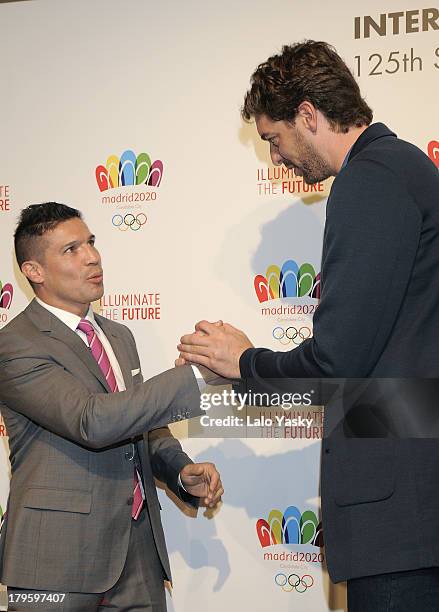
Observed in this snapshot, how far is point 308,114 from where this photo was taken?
1781 mm

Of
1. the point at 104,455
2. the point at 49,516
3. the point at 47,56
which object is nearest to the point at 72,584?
the point at 49,516

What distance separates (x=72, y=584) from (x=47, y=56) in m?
2.20

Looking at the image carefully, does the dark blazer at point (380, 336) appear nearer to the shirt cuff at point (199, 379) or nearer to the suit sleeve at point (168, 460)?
the shirt cuff at point (199, 379)

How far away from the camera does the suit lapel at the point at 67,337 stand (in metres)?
2.28

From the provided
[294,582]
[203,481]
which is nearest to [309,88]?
[203,481]

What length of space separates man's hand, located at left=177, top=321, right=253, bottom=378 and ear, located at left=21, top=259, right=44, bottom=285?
0.66 meters

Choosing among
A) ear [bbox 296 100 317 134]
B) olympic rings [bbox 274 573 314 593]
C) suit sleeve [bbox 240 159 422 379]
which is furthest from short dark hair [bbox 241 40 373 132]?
olympic rings [bbox 274 573 314 593]

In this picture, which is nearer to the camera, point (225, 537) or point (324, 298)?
point (324, 298)

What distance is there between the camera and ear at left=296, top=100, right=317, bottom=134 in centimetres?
178

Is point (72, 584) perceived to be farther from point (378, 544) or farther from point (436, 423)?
point (436, 423)

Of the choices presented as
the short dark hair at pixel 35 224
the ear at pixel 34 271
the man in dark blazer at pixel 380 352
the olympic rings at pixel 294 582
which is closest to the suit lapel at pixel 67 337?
the ear at pixel 34 271

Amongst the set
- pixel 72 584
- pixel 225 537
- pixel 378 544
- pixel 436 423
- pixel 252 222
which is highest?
pixel 252 222

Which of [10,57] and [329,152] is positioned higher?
[10,57]

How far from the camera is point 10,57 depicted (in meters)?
3.37
